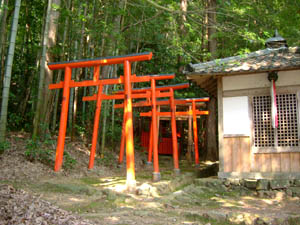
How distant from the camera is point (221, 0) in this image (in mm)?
14312

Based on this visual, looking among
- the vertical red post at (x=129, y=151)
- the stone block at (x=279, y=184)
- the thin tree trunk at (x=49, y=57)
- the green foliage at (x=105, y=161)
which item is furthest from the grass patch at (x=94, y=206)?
the green foliage at (x=105, y=161)

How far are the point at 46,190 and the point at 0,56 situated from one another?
17.8ft

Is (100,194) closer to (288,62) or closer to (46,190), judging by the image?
(46,190)

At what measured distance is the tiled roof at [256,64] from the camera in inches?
289

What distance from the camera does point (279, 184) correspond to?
7309 millimetres

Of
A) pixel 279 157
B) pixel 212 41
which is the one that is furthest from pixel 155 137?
pixel 212 41

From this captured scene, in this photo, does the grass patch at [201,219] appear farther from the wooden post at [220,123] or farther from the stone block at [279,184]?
the wooden post at [220,123]

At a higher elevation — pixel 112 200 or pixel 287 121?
pixel 287 121

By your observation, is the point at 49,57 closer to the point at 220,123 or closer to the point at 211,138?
the point at 220,123

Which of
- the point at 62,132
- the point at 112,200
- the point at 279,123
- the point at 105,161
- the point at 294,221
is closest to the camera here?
the point at 294,221

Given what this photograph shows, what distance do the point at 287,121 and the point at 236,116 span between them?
4.12 feet

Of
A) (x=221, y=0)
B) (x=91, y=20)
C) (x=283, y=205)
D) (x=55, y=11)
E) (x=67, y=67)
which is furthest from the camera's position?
(x=221, y=0)

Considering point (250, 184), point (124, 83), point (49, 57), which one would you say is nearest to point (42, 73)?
point (49, 57)

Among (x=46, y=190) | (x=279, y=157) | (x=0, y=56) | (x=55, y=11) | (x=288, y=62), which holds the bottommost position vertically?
(x=46, y=190)
